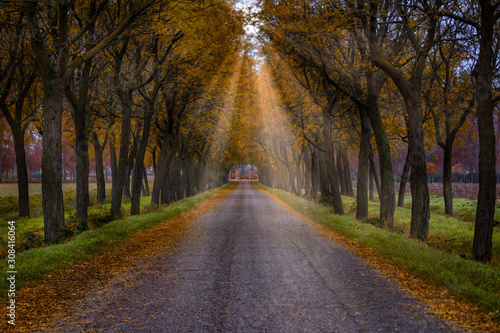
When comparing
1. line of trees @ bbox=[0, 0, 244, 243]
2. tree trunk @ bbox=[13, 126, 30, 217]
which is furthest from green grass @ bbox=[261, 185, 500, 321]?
tree trunk @ bbox=[13, 126, 30, 217]

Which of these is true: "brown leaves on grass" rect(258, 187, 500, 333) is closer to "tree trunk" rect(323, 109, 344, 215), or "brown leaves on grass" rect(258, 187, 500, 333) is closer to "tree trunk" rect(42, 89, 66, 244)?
"tree trunk" rect(42, 89, 66, 244)

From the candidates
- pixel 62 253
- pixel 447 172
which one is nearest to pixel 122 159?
pixel 62 253

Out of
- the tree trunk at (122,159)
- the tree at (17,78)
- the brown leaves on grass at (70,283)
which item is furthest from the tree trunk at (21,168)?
the brown leaves on grass at (70,283)

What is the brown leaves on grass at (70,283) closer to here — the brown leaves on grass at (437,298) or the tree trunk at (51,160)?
the tree trunk at (51,160)

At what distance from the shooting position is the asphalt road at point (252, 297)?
424 cm

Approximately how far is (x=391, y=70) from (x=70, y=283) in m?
9.66

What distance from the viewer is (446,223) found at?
47.9 feet

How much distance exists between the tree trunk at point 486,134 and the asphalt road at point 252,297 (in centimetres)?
288

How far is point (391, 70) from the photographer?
33.3 feet

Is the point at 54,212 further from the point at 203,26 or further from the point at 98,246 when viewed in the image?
the point at 203,26

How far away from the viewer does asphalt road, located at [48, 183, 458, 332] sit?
424 cm

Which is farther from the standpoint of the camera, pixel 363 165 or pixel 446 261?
pixel 363 165

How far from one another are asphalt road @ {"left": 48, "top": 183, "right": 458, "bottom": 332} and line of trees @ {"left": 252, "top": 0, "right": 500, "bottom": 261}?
391 centimetres

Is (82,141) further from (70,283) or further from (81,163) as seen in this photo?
(70,283)
